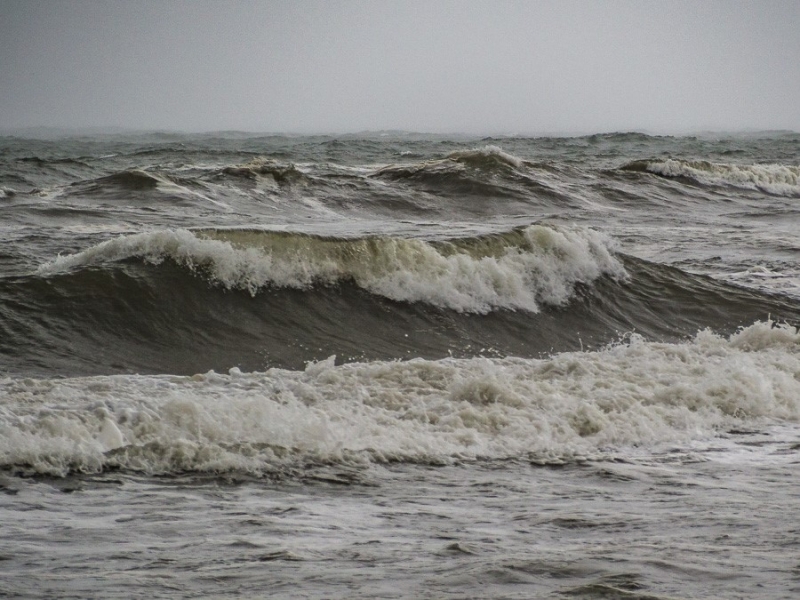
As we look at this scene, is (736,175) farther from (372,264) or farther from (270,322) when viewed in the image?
(270,322)

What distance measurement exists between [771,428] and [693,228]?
503 inches

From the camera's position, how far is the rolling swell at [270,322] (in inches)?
356

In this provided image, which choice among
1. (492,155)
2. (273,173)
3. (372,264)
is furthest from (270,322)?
(492,155)

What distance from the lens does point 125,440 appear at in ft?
19.3

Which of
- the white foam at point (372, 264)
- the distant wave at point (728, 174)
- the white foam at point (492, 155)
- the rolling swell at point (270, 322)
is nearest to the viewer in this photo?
the rolling swell at point (270, 322)

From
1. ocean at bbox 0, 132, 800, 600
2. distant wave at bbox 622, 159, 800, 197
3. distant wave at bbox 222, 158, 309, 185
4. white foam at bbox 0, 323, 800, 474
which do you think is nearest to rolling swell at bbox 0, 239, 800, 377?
ocean at bbox 0, 132, 800, 600

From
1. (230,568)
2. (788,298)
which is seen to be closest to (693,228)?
(788,298)

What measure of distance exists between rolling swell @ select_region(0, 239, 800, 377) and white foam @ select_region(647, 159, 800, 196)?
1612 cm

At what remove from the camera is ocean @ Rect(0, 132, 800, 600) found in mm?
4059

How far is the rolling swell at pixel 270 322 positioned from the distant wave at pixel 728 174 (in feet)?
52.7

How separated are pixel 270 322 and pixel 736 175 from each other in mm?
22000

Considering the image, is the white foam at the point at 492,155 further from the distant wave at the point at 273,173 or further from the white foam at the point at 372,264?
the white foam at the point at 372,264

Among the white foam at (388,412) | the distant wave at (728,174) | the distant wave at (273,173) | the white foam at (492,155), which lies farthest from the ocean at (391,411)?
the distant wave at (728,174)

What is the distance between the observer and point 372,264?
40.0 feet
